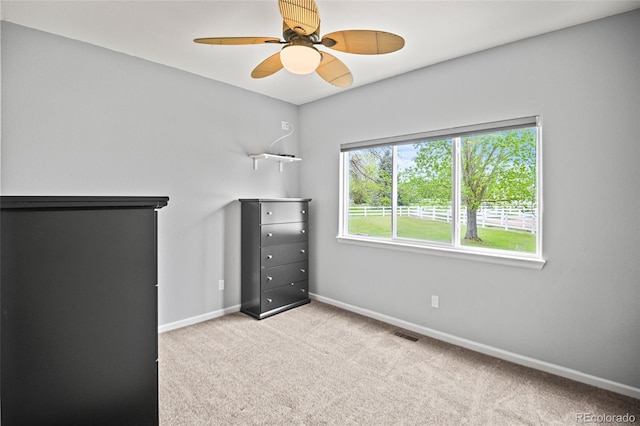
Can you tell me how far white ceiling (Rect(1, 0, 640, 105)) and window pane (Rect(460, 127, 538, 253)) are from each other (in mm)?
766

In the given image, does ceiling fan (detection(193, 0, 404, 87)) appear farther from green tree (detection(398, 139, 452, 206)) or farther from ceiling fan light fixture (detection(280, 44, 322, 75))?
green tree (detection(398, 139, 452, 206))

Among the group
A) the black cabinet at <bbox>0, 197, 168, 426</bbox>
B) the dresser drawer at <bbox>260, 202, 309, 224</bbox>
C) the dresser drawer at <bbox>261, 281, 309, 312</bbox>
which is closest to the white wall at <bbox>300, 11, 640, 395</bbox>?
the dresser drawer at <bbox>261, 281, 309, 312</bbox>

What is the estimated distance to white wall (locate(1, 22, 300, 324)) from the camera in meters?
2.39

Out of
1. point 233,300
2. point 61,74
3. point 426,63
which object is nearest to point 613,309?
point 426,63

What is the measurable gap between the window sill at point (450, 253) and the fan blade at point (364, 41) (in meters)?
1.78

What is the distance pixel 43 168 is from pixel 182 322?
1742 mm

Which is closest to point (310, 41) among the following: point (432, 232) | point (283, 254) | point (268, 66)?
point (268, 66)

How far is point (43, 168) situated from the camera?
2457 mm

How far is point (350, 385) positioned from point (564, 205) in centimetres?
196

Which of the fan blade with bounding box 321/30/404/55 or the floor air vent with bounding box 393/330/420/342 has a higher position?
the fan blade with bounding box 321/30/404/55

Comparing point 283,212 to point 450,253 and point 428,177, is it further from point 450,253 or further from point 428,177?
point 450,253

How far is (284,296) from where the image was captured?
3.69m

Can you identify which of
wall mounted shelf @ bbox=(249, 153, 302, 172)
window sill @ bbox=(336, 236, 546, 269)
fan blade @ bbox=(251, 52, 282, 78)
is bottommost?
window sill @ bbox=(336, 236, 546, 269)

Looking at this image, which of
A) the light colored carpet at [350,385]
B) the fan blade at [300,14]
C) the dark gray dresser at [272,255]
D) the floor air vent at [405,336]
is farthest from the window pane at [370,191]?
the fan blade at [300,14]
